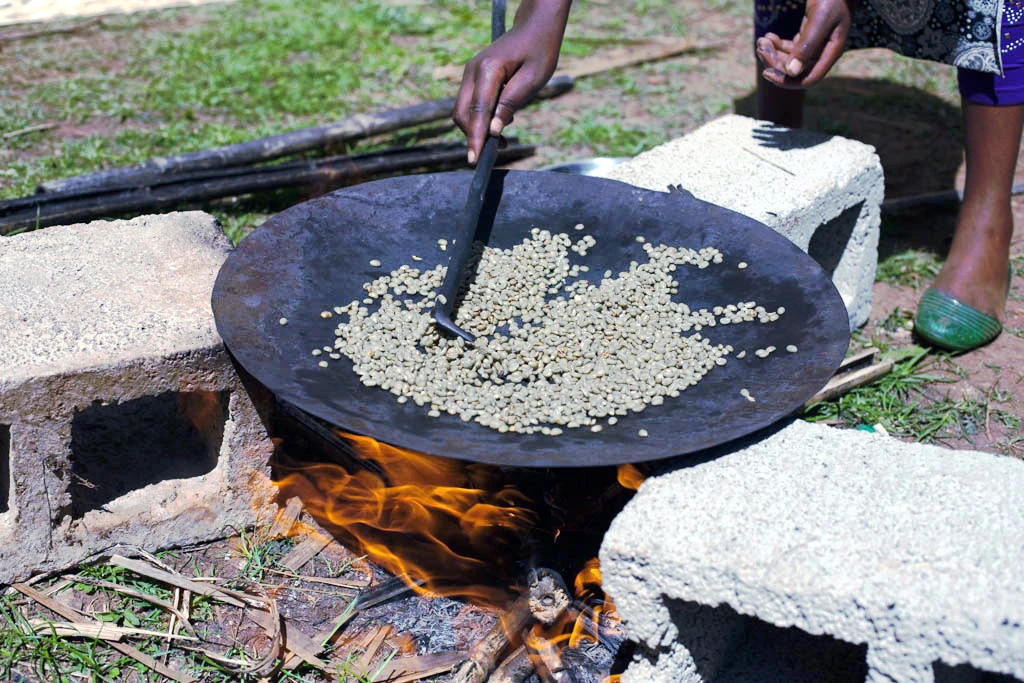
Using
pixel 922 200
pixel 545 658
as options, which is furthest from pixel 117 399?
pixel 922 200

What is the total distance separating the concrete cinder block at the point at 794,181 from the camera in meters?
3.28

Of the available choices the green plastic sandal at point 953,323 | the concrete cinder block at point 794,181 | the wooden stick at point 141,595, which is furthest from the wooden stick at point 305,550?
the green plastic sandal at point 953,323

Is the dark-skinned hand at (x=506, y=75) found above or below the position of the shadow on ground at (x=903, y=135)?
above

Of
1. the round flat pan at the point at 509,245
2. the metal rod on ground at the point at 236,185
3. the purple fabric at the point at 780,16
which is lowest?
the metal rod on ground at the point at 236,185

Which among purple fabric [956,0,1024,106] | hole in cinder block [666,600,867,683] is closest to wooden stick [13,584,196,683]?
hole in cinder block [666,600,867,683]

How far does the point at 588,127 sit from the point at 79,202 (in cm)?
269

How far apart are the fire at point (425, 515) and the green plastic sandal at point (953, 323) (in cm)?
181

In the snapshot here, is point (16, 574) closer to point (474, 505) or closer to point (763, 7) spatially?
point (474, 505)

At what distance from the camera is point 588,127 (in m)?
5.48

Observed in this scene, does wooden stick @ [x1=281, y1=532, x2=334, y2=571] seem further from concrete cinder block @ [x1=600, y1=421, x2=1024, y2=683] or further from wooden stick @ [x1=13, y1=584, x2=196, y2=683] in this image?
concrete cinder block @ [x1=600, y1=421, x2=1024, y2=683]

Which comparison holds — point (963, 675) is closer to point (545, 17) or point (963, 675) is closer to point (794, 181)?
point (794, 181)

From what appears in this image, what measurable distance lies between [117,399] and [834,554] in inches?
69.5

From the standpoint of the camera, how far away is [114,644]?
2.53 meters

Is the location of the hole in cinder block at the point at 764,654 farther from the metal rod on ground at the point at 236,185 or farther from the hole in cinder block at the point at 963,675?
the metal rod on ground at the point at 236,185
